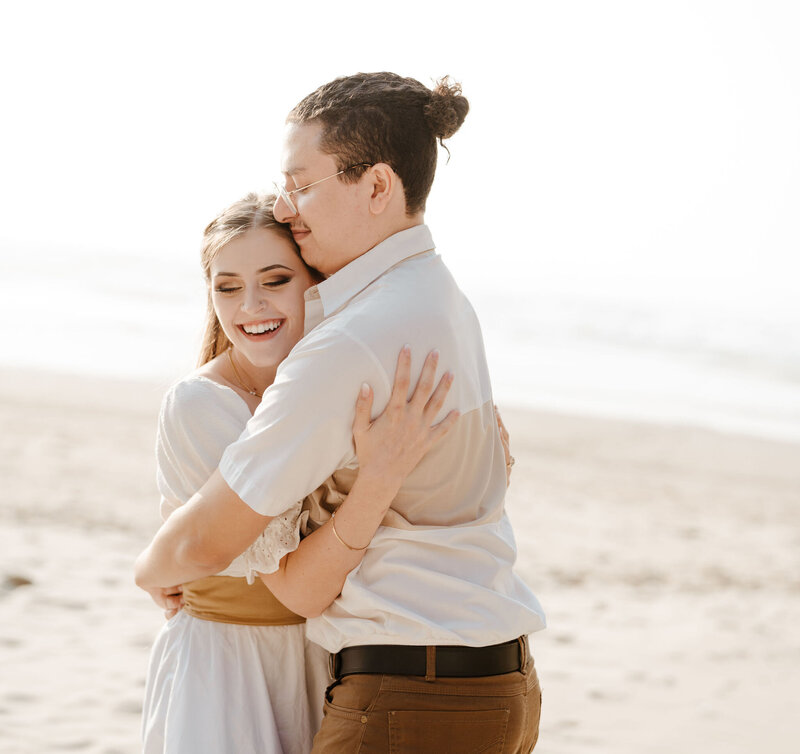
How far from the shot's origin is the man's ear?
2.32 m

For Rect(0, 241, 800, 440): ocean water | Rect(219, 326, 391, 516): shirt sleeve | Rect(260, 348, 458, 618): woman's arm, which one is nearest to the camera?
Rect(219, 326, 391, 516): shirt sleeve

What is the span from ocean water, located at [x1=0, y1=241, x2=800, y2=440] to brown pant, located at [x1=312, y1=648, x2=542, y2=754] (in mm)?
7379

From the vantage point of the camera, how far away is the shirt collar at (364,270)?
2.34 metres

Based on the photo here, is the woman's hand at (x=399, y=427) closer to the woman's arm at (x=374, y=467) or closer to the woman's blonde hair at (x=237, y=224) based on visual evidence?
the woman's arm at (x=374, y=467)

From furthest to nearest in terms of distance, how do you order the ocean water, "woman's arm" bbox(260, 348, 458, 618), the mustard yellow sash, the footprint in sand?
the ocean water
the footprint in sand
the mustard yellow sash
"woman's arm" bbox(260, 348, 458, 618)

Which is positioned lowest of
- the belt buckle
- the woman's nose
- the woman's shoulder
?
the belt buckle

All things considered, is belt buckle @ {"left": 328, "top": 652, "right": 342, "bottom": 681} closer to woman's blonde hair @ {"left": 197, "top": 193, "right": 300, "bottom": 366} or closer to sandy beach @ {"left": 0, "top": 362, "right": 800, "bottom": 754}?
woman's blonde hair @ {"left": 197, "top": 193, "right": 300, "bottom": 366}

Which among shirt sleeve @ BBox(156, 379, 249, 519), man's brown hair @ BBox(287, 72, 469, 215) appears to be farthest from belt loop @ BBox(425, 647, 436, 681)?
man's brown hair @ BBox(287, 72, 469, 215)

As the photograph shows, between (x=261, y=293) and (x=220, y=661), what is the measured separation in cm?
93

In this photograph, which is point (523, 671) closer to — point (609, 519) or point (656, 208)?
point (609, 519)

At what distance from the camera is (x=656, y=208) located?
57562 millimetres

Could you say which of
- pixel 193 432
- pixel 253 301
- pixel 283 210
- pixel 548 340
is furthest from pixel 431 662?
pixel 548 340

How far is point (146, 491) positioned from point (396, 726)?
24.3 ft

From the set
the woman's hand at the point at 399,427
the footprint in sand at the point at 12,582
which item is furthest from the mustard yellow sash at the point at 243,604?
the footprint in sand at the point at 12,582
